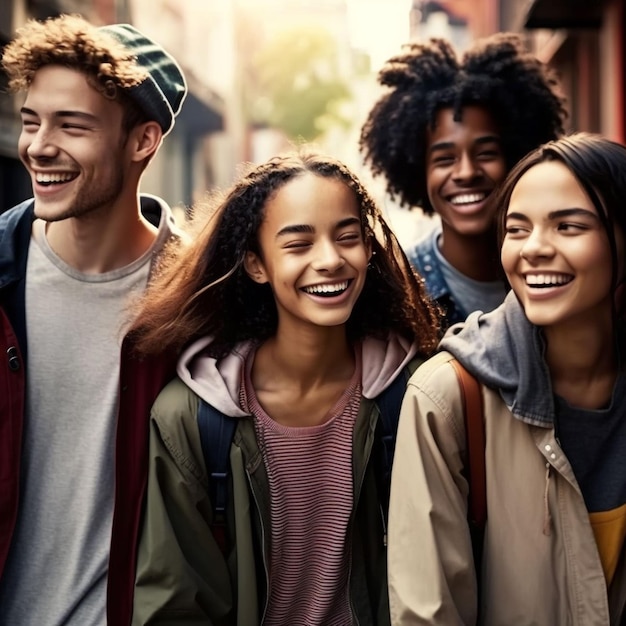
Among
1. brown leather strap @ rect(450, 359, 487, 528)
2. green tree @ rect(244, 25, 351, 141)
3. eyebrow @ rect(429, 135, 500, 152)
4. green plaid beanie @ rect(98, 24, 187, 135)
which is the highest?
green tree @ rect(244, 25, 351, 141)

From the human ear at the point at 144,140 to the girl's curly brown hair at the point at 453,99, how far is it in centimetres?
139

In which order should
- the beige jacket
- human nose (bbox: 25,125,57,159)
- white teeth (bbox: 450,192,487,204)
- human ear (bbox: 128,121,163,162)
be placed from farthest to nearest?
white teeth (bbox: 450,192,487,204) → human ear (bbox: 128,121,163,162) → human nose (bbox: 25,125,57,159) → the beige jacket

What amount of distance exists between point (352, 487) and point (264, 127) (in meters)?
65.6

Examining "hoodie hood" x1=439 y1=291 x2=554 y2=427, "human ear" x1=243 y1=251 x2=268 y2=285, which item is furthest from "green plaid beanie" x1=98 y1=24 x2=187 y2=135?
"hoodie hood" x1=439 y1=291 x2=554 y2=427

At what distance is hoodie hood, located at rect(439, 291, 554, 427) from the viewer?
9.32 ft

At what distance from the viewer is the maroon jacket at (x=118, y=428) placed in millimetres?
3168

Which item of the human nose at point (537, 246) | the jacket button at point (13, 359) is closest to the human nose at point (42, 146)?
the jacket button at point (13, 359)

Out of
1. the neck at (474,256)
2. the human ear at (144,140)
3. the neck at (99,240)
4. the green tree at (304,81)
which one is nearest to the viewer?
the neck at (99,240)

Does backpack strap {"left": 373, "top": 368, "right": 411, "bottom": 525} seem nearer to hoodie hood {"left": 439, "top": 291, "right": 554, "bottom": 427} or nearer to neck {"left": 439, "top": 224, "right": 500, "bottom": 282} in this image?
hoodie hood {"left": 439, "top": 291, "right": 554, "bottom": 427}

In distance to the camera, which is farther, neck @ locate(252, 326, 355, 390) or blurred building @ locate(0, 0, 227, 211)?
blurred building @ locate(0, 0, 227, 211)

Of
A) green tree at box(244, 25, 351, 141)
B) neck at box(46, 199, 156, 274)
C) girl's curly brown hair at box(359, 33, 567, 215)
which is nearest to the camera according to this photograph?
neck at box(46, 199, 156, 274)

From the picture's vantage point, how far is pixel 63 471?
130 inches

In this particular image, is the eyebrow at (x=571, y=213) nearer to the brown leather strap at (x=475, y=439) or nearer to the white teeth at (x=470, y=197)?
the brown leather strap at (x=475, y=439)

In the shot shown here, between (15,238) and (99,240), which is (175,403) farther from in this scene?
(15,238)
